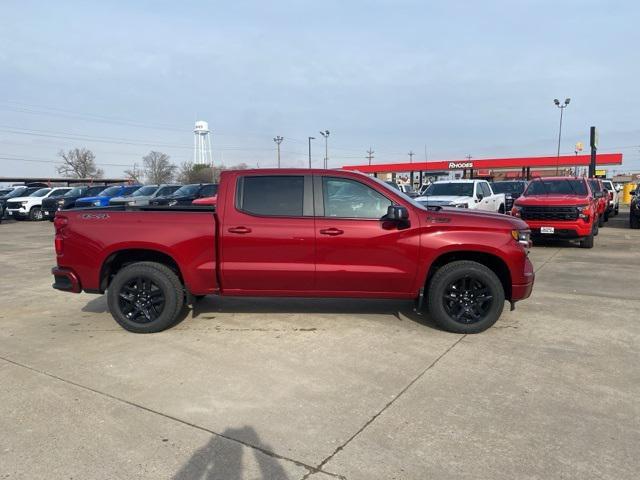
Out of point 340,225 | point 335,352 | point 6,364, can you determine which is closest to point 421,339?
point 335,352

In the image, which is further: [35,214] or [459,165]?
[459,165]

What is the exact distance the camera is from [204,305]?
6840 mm

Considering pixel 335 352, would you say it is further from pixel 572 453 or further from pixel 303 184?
pixel 572 453

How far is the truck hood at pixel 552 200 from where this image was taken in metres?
11.9

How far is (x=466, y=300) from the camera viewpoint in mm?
5457

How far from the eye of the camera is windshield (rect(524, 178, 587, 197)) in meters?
13.0

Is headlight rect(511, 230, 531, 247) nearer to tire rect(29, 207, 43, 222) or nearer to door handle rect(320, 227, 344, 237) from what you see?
door handle rect(320, 227, 344, 237)

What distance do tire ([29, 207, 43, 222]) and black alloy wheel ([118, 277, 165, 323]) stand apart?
72.2 ft

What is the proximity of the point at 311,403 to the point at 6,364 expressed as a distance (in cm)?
303

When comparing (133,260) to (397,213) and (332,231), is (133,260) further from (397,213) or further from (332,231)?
(397,213)

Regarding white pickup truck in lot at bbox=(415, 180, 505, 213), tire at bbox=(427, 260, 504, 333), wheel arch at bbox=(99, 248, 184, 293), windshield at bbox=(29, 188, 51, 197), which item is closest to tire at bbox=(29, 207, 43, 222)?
windshield at bbox=(29, 188, 51, 197)

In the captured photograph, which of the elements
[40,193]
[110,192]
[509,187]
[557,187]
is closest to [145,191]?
[110,192]

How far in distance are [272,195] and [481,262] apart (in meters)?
2.48

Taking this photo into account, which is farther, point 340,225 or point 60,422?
point 340,225
